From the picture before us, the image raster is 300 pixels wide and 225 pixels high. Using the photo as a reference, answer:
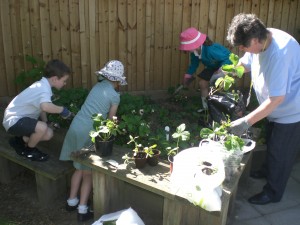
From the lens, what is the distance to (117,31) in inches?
213

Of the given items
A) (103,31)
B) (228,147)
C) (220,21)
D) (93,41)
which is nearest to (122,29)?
(103,31)

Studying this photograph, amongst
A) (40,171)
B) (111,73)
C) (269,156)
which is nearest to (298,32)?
(269,156)

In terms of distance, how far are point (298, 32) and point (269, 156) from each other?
130 inches

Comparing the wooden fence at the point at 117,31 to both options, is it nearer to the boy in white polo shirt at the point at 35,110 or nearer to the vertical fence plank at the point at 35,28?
the vertical fence plank at the point at 35,28

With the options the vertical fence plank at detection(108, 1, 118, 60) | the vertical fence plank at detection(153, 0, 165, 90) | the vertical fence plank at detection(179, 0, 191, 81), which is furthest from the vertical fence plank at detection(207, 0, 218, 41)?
the vertical fence plank at detection(108, 1, 118, 60)

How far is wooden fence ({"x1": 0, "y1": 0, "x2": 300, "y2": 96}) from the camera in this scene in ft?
16.5

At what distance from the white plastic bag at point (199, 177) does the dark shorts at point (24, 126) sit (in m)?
1.59

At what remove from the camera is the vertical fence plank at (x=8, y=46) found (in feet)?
16.0

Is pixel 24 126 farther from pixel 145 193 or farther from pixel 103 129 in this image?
pixel 145 193

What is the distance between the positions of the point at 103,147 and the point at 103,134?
0.12 m

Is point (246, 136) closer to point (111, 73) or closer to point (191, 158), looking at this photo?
point (191, 158)

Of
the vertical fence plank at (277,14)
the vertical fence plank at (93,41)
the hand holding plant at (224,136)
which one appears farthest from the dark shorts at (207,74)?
the hand holding plant at (224,136)

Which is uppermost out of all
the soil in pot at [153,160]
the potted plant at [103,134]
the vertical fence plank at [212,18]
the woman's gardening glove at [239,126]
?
the vertical fence plank at [212,18]

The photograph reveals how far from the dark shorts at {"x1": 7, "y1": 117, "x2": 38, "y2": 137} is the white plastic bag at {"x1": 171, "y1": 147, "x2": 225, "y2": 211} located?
159cm
